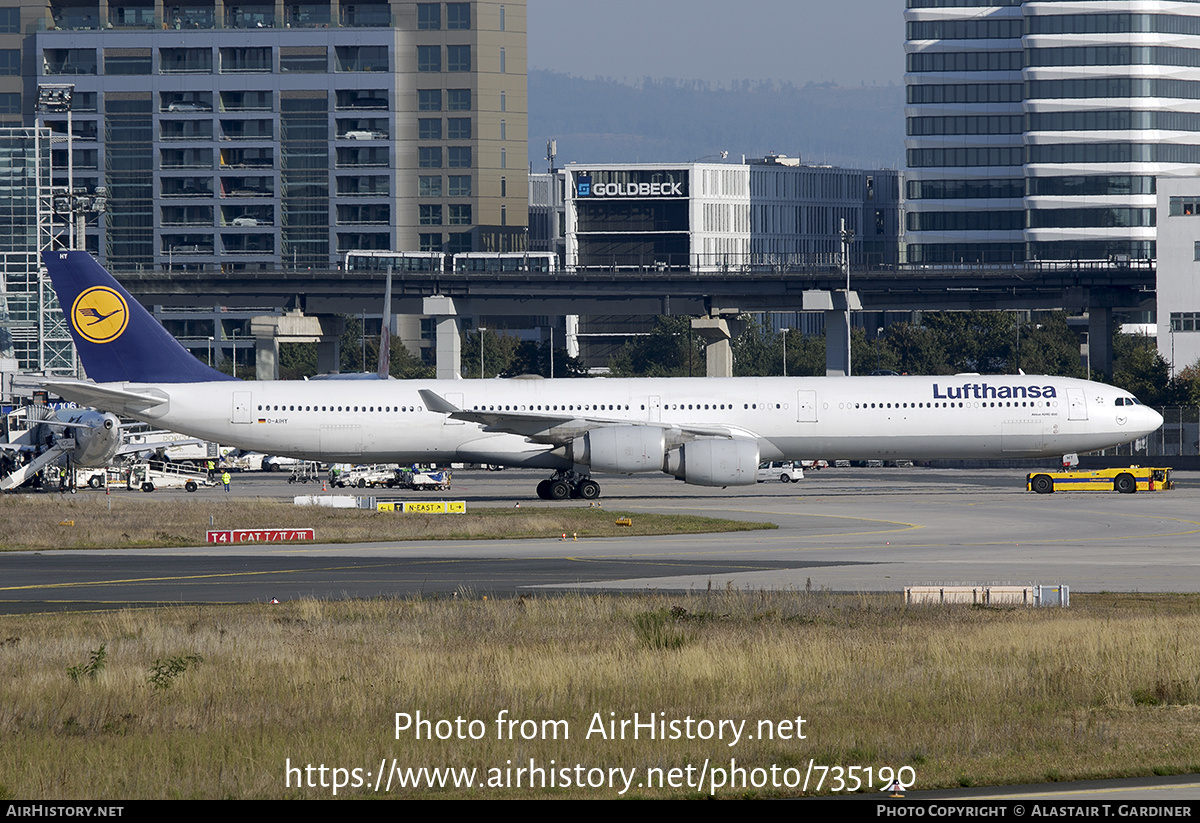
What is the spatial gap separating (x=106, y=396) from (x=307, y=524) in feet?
53.0

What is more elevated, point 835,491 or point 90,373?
point 90,373

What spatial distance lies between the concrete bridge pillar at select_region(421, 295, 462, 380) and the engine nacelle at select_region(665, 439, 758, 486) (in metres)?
74.7

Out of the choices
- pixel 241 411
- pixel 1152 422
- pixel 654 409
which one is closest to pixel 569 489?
pixel 654 409

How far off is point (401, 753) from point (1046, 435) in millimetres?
47384

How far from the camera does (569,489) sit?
197ft

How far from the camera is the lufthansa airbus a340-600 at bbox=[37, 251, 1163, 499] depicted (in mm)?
58344

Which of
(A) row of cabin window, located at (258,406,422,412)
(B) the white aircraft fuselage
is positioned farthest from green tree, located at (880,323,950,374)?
(A) row of cabin window, located at (258,406,422,412)

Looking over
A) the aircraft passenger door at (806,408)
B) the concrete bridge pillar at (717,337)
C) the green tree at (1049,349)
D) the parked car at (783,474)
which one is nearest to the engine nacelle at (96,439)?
the parked car at (783,474)

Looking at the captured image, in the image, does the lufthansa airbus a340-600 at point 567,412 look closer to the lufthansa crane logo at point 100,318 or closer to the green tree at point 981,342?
the lufthansa crane logo at point 100,318

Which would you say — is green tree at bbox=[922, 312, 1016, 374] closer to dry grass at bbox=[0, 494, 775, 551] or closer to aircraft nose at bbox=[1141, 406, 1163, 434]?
aircraft nose at bbox=[1141, 406, 1163, 434]

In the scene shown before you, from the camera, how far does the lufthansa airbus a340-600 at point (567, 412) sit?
5834 centimetres
